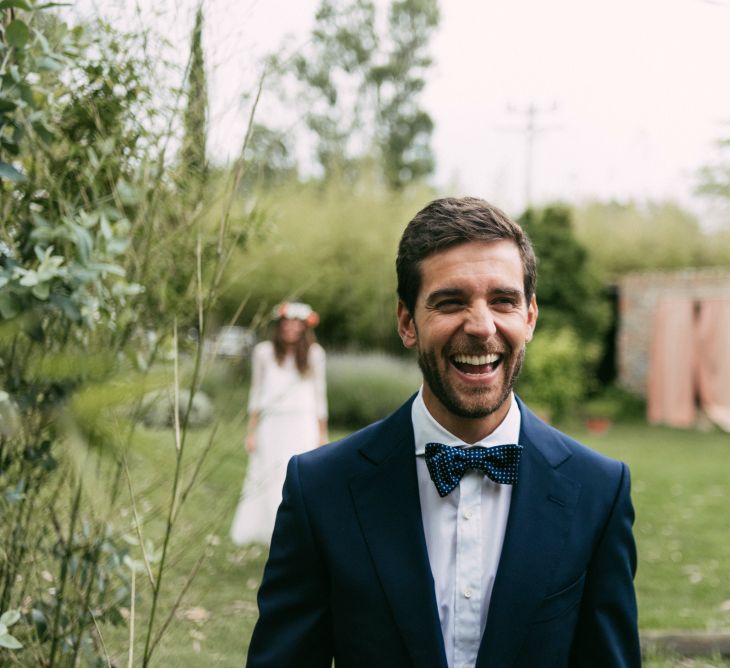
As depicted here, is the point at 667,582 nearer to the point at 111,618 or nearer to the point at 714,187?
the point at 111,618

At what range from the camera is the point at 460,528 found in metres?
1.71

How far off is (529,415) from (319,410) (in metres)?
5.50

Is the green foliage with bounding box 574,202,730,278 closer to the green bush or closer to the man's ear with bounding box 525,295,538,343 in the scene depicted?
the green bush

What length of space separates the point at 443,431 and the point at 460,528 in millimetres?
199

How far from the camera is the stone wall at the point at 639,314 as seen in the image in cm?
1969

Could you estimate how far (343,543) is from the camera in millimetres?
1714

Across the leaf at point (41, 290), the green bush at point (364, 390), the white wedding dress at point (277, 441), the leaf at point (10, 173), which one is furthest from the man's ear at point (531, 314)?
the green bush at point (364, 390)

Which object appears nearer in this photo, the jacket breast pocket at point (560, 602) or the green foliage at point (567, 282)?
the jacket breast pocket at point (560, 602)

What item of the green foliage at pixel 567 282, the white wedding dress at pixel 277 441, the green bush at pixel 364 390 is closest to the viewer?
the white wedding dress at pixel 277 441

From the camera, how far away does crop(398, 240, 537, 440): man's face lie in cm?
172

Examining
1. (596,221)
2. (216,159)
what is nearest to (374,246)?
(596,221)

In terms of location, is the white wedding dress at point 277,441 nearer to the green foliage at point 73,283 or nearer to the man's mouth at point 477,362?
the green foliage at point 73,283

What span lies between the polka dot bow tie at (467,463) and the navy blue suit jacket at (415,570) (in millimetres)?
33

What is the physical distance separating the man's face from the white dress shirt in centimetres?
12
